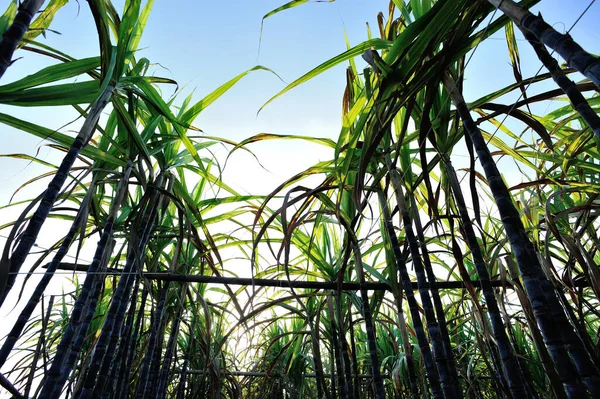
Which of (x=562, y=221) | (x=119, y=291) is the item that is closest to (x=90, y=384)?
(x=119, y=291)

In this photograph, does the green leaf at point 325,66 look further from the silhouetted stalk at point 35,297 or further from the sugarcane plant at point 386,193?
the silhouetted stalk at point 35,297

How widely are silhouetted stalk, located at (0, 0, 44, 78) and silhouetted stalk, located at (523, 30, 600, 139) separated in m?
0.94

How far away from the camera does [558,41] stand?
0.52 m

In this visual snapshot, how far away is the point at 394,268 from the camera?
120 centimetres

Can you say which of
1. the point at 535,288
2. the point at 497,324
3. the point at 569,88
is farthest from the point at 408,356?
the point at 569,88

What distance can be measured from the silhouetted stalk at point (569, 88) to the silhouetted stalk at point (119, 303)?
961 millimetres

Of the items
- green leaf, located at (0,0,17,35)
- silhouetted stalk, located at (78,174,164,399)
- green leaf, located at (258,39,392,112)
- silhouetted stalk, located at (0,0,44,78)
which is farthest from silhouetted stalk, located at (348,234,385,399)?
green leaf, located at (0,0,17,35)

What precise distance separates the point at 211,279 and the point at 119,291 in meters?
0.30

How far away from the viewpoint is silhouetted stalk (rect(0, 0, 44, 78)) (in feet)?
2.14

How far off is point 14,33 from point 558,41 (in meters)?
0.94

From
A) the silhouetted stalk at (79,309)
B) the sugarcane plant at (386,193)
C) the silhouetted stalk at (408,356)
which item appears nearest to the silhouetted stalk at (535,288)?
the sugarcane plant at (386,193)

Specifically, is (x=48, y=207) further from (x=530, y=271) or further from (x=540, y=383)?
(x=540, y=383)

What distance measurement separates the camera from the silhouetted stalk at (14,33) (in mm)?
653

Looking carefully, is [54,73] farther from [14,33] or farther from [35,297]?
[35,297]
